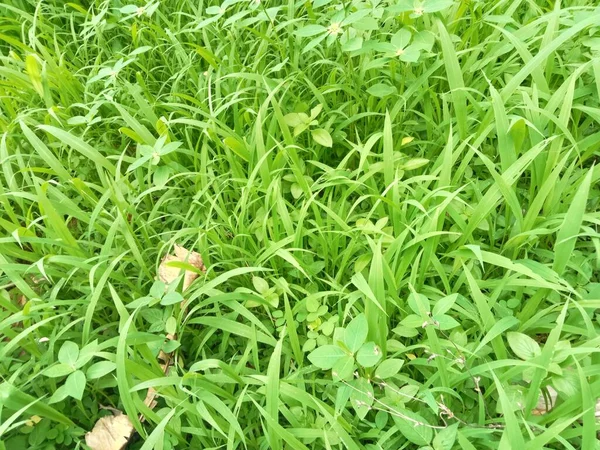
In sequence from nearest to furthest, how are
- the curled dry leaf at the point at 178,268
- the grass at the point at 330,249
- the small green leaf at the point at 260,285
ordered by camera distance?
the grass at the point at 330,249
the small green leaf at the point at 260,285
the curled dry leaf at the point at 178,268

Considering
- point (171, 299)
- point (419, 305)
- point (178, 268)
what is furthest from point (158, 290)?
point (419, 305)

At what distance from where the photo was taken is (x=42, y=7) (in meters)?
2.06

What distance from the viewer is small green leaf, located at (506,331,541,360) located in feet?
3.14

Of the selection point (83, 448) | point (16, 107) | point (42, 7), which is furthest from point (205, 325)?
point (42, 7)

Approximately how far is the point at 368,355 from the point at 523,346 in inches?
12.4

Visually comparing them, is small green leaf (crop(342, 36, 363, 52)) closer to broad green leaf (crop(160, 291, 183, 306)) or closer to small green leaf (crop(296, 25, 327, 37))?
small green leaf (crop(296, 25, 327, 37))

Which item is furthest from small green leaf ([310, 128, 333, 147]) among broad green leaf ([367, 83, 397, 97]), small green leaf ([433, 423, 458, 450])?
small green leaf ([433, 423, 458, 450])

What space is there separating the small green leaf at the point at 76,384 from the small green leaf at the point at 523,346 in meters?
0.85

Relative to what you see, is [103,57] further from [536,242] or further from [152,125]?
[536,242]

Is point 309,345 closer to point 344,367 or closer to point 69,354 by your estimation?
point 344,367

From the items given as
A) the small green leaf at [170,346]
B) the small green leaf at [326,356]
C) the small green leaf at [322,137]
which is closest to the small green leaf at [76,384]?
the small green leaf at [170,346]

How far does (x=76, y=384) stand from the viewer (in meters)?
0.96

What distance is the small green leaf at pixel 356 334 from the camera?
0.95 m

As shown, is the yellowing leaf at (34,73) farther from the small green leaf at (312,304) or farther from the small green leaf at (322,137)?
the small green leaf at (312,304)
